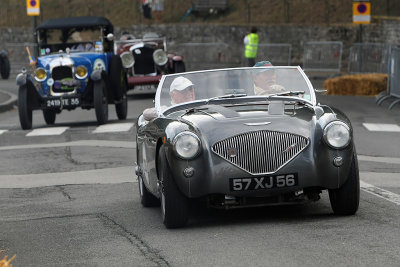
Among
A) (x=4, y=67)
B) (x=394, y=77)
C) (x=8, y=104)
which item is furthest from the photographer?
(x=4, y=67)

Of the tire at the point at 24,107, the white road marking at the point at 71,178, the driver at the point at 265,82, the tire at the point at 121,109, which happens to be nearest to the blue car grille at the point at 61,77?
the tire at the point at 24,107

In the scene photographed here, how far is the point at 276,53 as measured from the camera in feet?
143

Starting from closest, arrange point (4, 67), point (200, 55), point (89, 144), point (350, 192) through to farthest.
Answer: point (350, 192)
point (89, 144)
point (200, 55)
point (4, 67)

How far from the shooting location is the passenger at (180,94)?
33.1 feet

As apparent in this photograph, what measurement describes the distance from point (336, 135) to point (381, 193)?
7.27 ft

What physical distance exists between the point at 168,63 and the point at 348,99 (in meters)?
6.29

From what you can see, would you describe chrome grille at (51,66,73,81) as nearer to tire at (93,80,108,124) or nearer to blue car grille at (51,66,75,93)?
blue car grille at (51,66,75,93)

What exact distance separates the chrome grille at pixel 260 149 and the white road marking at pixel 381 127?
11.3 meters

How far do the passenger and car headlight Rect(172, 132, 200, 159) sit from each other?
4.94 feet

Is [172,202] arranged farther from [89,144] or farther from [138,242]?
[89,144]

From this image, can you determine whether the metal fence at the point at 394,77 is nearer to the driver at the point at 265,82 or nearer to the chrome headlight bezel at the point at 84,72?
the chrome headlight bezel at the point at 84,72

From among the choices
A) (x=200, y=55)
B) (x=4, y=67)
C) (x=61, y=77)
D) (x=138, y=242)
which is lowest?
(x=4, y=67)

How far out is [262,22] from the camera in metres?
52.4

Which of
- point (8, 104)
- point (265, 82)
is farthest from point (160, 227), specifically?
point (8, 104)
